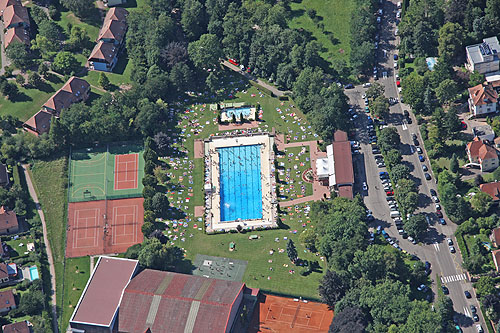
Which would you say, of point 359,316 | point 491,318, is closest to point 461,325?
point 491,318

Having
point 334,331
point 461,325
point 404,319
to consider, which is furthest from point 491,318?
point 334,331

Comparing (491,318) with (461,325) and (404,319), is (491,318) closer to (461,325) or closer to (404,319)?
(461,325)

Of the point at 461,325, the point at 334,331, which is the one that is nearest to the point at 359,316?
the point at 334,331

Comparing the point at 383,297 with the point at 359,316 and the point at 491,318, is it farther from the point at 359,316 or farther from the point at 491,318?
the point at 491,318

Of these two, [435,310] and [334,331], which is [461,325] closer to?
[435,310]
